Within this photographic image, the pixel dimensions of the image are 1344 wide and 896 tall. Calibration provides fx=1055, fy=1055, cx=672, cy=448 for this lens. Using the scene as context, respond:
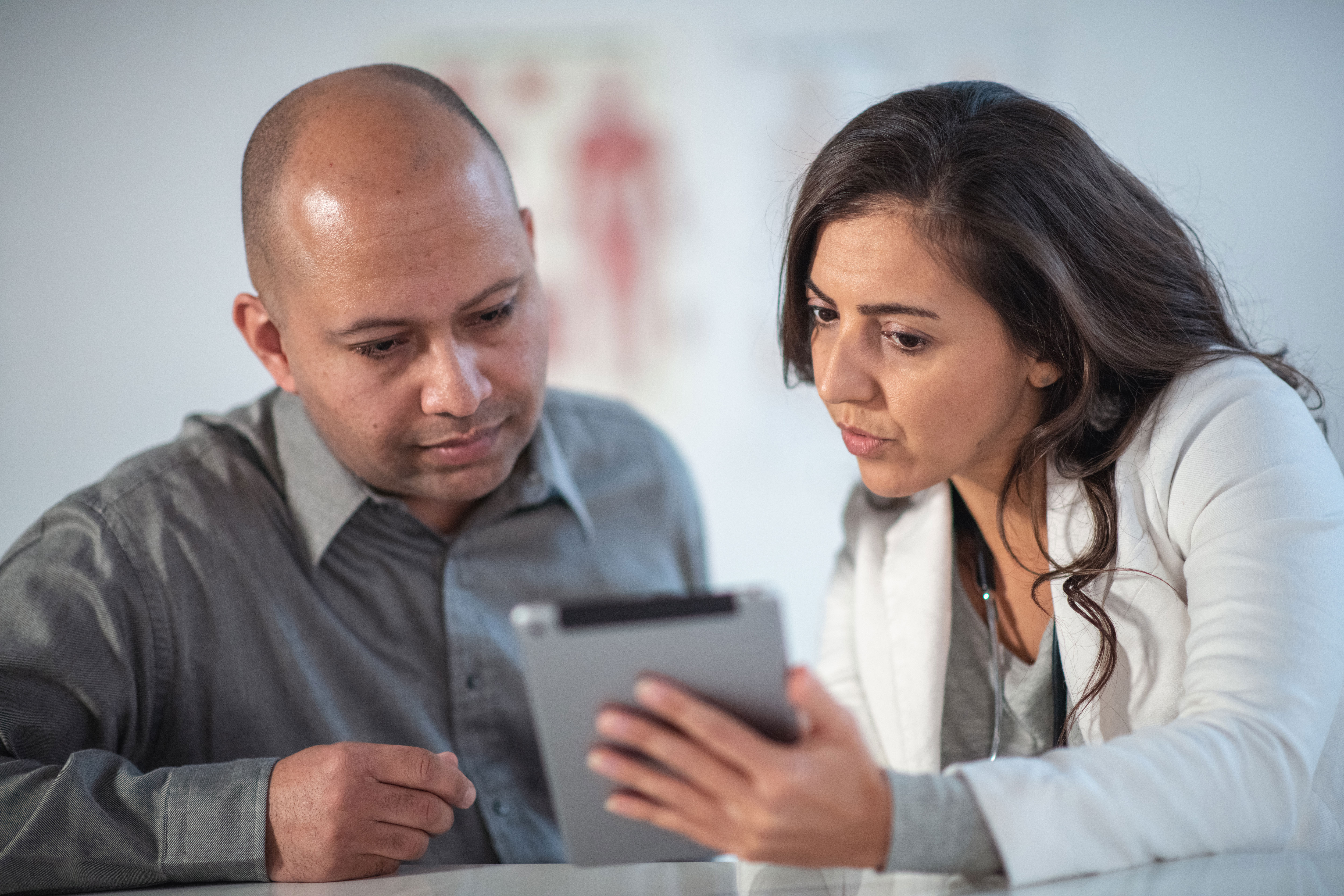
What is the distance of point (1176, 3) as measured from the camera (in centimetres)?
274

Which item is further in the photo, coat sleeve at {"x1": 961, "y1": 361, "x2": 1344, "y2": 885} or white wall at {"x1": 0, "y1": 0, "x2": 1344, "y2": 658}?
white wall at {"x1": 0, "y1": 0, "x2": 1344, "y2": 658}

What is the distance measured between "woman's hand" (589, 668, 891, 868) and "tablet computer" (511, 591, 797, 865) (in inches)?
0.5

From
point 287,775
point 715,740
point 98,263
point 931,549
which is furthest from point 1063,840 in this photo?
point 98,263

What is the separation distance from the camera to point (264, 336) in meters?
1.53

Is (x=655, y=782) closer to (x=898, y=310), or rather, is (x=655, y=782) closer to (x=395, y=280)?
(x=898, y=310)

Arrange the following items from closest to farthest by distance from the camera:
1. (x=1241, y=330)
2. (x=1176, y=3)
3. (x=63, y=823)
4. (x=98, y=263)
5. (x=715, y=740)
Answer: (x=715, y=740)
(x=63, y=823)
(x=1241, y=330)
(x=98, y=263)
(x=1176, y=3)

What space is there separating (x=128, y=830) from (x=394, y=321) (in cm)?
66

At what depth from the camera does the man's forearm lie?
1146 mm

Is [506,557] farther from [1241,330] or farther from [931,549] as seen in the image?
[1241,330]

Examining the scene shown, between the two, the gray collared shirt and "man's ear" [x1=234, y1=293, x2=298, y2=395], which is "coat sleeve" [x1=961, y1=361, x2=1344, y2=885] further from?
"man's ear" [x1=234, y1=293, x2=298, y2=395]

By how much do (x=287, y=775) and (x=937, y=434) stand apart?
0.83 meters

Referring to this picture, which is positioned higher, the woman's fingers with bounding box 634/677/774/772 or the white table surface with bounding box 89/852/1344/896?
the woman's fingers with bounding box 634/677/774/772

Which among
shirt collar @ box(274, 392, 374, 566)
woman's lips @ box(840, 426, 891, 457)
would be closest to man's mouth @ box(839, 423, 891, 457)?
woman's lips @ box(840, 426, 891, 457)

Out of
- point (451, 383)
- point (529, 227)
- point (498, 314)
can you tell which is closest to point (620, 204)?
point (529, 227)
